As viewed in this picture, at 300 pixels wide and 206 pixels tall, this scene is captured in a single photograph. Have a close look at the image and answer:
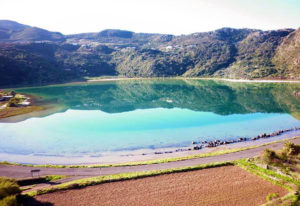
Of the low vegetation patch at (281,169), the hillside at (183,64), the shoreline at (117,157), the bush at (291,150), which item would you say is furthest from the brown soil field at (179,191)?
the hillside at (183,64)

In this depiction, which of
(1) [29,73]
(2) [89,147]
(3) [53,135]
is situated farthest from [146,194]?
(1) [29,73]

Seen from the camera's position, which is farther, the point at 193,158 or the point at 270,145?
the point at 270,145

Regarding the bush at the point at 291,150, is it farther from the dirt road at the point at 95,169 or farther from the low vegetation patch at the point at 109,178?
the low vegetation patch at the point at 109,178

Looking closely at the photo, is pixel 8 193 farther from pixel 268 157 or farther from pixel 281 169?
pixel 281 169

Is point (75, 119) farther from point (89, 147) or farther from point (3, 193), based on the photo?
point (3, 193)

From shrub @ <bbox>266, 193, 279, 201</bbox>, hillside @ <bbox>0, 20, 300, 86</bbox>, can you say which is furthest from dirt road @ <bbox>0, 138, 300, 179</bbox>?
hillside @ <bbox>0, 20, 300, 86</bbox>

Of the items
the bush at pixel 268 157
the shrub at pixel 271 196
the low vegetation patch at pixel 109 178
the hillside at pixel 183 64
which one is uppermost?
the hillside at pixel 183 64
